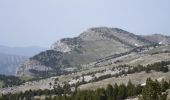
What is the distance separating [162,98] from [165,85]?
80.8 meters

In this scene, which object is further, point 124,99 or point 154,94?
point 124,99

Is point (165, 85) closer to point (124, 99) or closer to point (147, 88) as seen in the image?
point (124, 99)

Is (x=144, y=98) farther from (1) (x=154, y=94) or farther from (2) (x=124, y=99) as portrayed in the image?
(2) (x=124, y=99)

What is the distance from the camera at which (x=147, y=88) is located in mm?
108938

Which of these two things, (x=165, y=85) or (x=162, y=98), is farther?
(x=165, y=85)

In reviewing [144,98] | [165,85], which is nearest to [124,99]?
[165,85]

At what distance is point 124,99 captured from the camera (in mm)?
198625

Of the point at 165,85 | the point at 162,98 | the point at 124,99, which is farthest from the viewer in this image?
the point at 124,99

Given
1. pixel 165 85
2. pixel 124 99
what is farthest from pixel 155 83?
pixel 124 99

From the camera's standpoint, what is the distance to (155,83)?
107438 millimetres

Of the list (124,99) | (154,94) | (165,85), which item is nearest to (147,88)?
(154,94)

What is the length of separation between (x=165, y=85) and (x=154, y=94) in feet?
257

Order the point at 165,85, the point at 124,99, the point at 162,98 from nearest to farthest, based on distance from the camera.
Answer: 1. the point at 162,98
2. the point at 165,85
3. the point at 124,99

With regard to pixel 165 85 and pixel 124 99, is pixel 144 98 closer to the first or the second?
pixel 165 85
